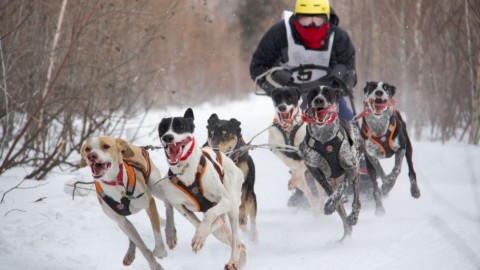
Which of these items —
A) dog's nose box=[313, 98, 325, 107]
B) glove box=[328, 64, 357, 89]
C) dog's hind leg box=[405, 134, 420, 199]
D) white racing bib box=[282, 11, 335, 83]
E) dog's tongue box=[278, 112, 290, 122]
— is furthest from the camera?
white racing bib box=[282, 11, 335, 83]

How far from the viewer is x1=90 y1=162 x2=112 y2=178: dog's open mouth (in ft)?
11.9

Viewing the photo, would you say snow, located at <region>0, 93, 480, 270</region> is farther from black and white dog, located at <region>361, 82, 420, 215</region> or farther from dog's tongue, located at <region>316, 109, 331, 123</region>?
dog's tongue, located at <region>316, 109, 331, 123</region>

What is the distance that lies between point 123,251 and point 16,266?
1059 millimetres

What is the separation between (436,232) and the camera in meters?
4.61

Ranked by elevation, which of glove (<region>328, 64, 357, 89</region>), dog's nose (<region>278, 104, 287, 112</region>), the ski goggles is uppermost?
the ski goggles

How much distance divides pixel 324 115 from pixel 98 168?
1.87 m

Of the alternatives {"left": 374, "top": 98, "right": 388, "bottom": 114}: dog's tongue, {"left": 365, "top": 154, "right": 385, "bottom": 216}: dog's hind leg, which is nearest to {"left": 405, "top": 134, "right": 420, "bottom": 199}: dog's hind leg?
{"left": 365, "top": 154, "right": 385, "bottom": 216}: dog's hind leg

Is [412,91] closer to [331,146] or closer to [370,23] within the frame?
[370,23]

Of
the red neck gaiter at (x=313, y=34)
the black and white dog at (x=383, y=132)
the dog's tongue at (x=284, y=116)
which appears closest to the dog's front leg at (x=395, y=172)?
the black and white dog at (x=383, y=132)

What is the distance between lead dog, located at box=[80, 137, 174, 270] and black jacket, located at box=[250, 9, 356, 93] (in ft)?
7.88

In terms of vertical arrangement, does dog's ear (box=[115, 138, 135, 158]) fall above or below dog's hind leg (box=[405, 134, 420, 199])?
above

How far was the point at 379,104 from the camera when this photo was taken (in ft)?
17.6

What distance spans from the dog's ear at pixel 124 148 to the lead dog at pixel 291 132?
1.76 meters

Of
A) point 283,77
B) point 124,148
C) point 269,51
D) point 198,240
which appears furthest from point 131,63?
point 198,240
